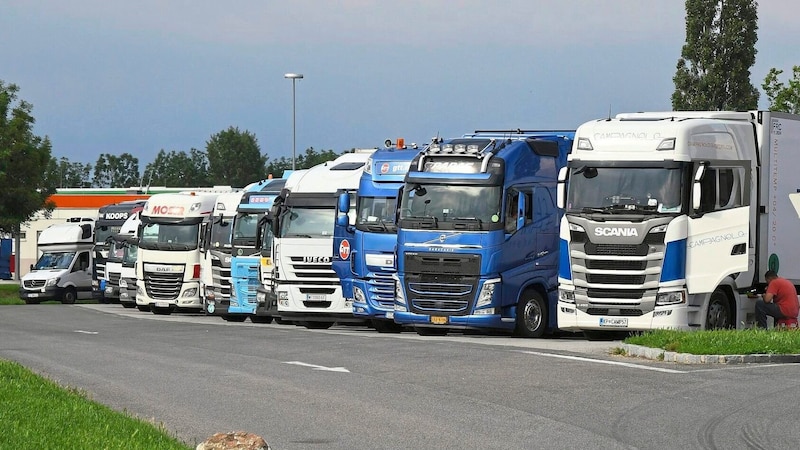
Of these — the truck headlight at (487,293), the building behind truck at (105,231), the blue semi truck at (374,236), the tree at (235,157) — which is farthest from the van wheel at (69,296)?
the tree at (235,157)

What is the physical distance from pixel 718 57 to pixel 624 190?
33.7m

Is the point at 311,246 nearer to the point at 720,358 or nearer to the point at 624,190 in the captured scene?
the point at 624,190

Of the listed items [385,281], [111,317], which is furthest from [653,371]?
[111,317]

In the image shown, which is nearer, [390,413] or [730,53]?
[390,413]

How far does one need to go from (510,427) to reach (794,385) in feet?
15.8

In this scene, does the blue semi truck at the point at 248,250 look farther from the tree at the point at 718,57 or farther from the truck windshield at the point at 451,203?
the tree at the point at 718,57

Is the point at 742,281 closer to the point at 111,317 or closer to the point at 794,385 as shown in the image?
the point at 794,385

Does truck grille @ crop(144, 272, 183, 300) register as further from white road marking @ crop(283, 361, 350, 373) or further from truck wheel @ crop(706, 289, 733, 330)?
white road marking @ crop(283, 361, 350, 373)

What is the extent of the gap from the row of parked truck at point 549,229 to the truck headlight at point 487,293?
0.03 m

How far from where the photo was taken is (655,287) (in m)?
23.2

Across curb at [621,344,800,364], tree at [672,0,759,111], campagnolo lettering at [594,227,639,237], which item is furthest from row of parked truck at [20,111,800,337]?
tree at [672,0,759,111]

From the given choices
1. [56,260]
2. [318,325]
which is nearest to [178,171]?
[56,260]

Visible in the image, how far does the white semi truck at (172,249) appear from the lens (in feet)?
137

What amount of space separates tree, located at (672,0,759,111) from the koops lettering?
22384 millimetres
